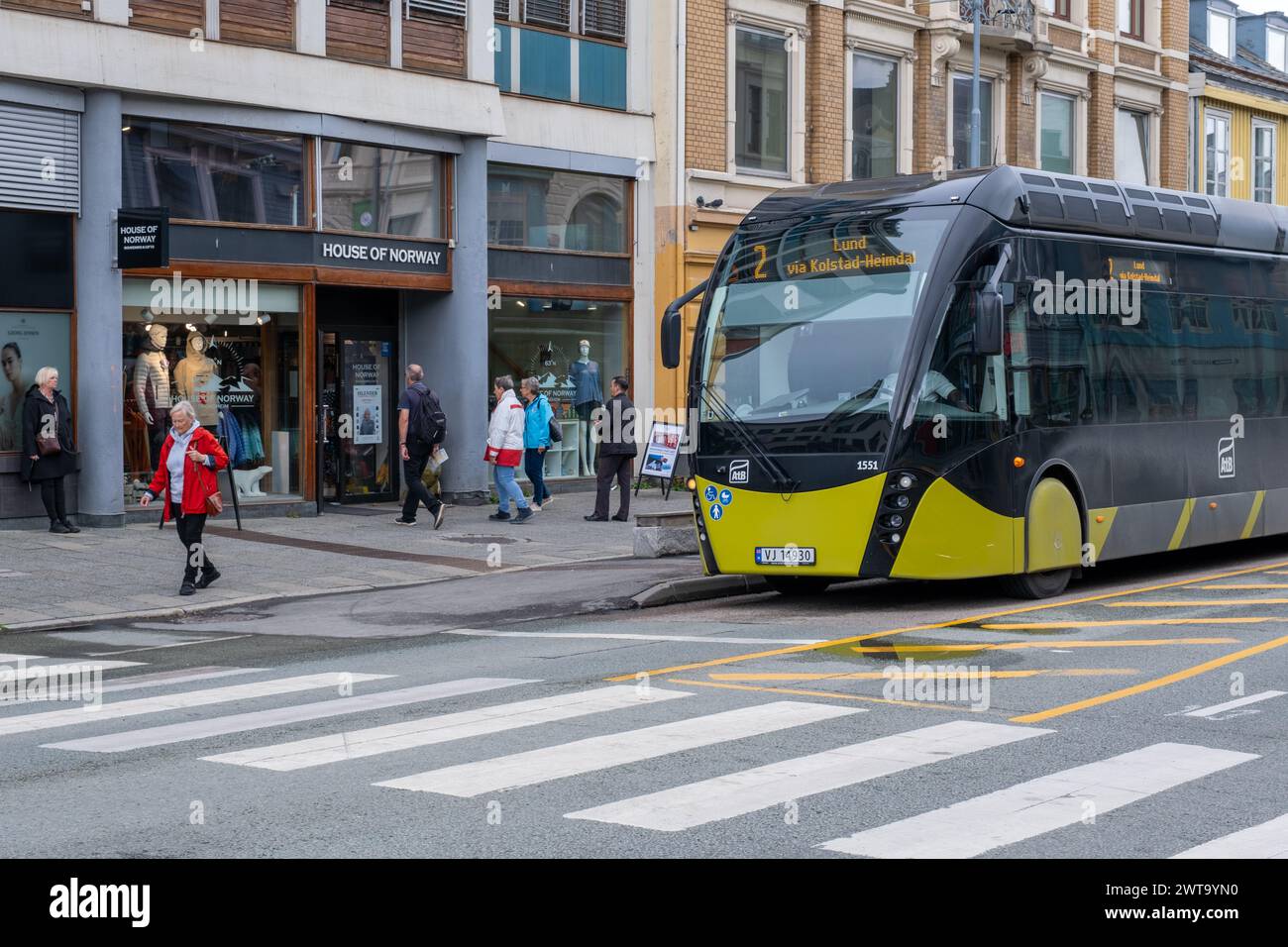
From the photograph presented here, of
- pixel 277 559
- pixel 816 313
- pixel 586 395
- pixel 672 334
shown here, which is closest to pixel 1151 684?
pixel 816 313

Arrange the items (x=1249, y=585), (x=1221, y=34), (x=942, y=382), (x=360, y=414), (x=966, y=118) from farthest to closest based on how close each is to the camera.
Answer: (x=1221, y=34), (x=966, y=118), (x=360, y=414), (x=1249, y=585), (x=942, y=382)

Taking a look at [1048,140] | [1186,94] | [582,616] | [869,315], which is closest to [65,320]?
[582,616]

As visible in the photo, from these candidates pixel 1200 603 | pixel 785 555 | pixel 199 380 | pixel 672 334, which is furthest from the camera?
pixel 199 380

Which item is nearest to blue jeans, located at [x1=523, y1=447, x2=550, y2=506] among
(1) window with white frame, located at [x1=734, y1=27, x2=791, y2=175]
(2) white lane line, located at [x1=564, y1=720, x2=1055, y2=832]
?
(1) window with white frame, located at [x1=734, y1=27, x2=791, y2=175]

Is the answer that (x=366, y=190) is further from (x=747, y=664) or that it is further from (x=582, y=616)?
(x=747, y=664)

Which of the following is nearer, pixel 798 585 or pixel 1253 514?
pixel 798 585

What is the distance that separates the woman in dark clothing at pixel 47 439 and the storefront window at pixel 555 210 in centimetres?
765

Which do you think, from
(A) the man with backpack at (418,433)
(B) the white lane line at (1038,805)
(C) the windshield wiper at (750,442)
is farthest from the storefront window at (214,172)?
(B) the white lane line at (1038,805)

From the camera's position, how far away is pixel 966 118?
111 feet

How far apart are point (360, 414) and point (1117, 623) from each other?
13451mm

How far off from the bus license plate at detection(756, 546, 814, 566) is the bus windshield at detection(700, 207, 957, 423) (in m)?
1.04

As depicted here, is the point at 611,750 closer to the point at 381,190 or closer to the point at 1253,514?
the point at 1253,514

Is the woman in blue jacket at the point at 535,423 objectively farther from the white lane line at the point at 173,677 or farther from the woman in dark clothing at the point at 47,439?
the white lane line at the point at 173,677

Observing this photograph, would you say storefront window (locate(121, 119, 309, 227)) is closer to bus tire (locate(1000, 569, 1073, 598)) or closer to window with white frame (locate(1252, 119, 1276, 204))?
bus tire (locate(1000, 569, 1073, 598))
